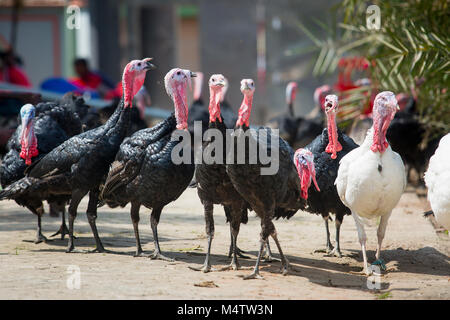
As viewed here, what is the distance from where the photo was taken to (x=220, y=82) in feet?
22.3

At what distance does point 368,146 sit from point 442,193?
838 millimetres

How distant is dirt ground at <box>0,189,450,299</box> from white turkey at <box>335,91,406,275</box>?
0.63 m

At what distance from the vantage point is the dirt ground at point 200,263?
239 inches

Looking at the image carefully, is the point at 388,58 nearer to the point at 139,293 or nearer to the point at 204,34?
the point at 139,293

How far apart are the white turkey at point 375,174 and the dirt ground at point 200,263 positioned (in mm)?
629

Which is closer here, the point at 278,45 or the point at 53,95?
the point at 53,95

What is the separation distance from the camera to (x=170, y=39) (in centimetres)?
2202

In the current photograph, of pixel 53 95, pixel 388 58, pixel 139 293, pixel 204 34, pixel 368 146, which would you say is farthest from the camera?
pixel 204 34

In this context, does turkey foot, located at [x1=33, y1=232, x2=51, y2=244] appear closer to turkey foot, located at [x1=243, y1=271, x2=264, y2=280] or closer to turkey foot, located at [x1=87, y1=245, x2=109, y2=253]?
turkey foot, located at [x1=87, y1=245, x2=109, y2=253]

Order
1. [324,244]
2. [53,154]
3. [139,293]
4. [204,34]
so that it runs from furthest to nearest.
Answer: [204,34] → [324,244] → [53,154] → [139,293]

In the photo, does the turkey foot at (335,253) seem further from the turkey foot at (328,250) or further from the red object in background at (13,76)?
the red object in background at (13,76)

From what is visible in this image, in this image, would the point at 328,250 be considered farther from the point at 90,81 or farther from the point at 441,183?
the point at 90,81

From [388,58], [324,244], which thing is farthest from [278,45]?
[324,244]

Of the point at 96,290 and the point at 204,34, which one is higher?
the point at 204,34
